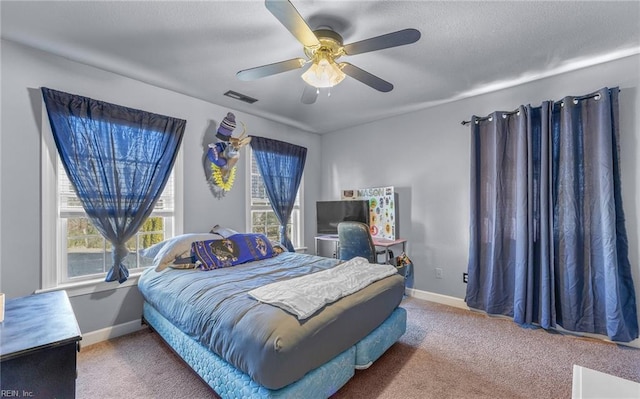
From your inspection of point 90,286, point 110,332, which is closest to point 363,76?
point 90,286

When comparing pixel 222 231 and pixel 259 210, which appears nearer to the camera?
pixel 222 231

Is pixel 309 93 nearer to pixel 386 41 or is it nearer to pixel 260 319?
pixel 386 41

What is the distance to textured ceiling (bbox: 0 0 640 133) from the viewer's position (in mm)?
1841

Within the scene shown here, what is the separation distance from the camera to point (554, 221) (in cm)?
271

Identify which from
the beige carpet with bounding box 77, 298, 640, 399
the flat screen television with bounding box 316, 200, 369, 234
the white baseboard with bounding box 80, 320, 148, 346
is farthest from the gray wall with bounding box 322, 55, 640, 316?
the white baseboard with bounding box 80, 320, 148, 346

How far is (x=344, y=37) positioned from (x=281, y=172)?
2.37 metres

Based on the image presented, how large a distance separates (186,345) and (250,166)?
8.03 ft

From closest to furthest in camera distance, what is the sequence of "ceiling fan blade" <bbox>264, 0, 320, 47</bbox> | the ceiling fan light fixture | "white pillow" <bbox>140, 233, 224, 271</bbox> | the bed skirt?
"ceiling fan blade" <bbox>264, 0, 320, 47</bbox> → the bed skirt → the ceiling fan light fixture → "white pillow" <bbox>140, 233, 224, 271</bbox>

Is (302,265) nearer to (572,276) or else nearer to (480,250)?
(480,250)

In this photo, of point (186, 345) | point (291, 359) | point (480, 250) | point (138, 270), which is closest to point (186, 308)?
point (186, 345)

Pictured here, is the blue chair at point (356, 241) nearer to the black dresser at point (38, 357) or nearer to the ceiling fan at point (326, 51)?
the ceiling fan at point (326, 51)

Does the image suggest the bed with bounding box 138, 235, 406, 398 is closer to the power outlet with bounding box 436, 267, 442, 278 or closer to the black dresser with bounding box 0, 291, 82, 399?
the black dresser with bounding box 0, 291, 82, 399

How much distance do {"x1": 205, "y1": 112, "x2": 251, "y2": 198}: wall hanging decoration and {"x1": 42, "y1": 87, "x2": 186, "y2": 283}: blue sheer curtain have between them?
18.1 inches

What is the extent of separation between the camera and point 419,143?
3801mm
